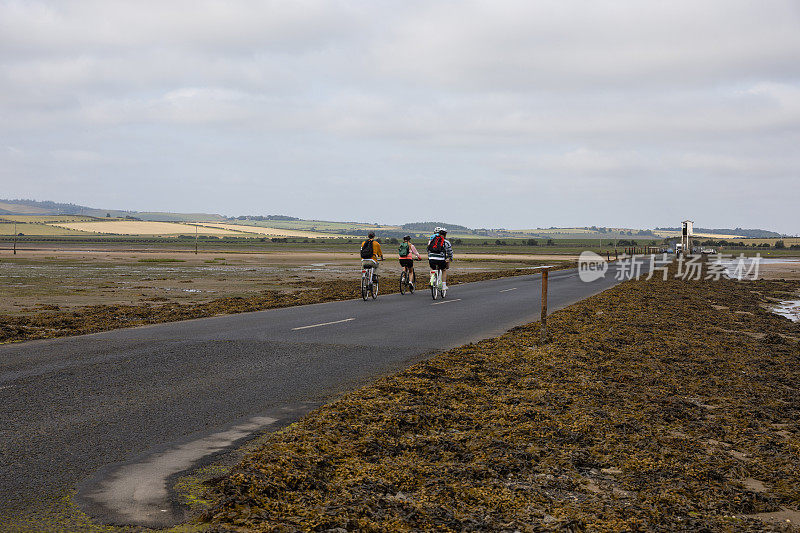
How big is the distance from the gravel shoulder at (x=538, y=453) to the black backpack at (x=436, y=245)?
10.6 m

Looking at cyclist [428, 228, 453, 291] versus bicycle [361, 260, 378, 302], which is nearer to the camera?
cyclist [428, 228, 453, 291]

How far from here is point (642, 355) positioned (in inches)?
449

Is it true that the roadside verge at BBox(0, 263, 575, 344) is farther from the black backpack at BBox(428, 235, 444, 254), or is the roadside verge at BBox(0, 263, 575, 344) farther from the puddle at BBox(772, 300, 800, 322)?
the puddle at BBox(772, 300, 800, 322)

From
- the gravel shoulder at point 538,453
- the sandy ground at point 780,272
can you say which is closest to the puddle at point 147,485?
the gravel shoulder at point 538,453

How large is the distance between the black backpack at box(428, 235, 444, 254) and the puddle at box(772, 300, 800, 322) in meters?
10.3

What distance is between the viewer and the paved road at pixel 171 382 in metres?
5.52

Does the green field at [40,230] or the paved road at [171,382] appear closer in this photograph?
the paved road at [171,382]

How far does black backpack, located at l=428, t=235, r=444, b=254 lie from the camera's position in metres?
21.5

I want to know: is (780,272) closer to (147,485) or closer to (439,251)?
(439,251)

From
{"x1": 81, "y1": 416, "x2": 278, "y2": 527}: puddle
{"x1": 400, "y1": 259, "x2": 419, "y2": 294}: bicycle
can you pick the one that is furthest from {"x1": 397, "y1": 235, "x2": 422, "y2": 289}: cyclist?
{"x1": 81, "y1": 416, "x2": 278, "y2": 527}: puddle

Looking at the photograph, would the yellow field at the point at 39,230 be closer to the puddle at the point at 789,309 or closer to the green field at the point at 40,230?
the green field at the point at 40,230

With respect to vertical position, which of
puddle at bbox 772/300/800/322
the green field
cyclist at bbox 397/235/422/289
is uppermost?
cyclist at bbox 397/235/422/289

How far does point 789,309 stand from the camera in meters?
22.6

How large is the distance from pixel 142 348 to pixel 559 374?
6758 mm
